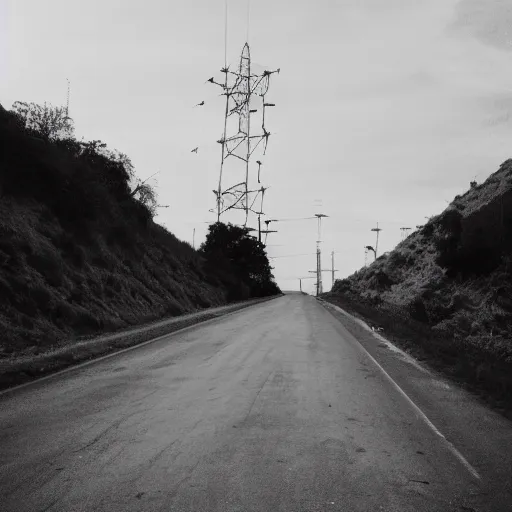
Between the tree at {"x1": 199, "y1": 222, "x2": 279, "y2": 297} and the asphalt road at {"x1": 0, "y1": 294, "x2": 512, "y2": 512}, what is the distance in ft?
149

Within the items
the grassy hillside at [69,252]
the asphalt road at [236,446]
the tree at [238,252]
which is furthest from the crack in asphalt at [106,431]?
the tree at [238,252]

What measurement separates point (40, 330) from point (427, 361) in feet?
34.8

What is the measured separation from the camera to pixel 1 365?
10148mm

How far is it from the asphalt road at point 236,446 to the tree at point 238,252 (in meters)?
45.3

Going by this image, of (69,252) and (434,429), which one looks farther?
(69,252)

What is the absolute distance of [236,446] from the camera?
5.76m

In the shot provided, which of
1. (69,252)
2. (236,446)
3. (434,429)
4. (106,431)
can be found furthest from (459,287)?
(106,431)

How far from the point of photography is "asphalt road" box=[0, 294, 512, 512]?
4.44 metres

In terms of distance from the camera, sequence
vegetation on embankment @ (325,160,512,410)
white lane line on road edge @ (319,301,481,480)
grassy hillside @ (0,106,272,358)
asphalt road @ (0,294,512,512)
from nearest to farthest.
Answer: asphalt road @ (0,294,512,512) → white lane line on road edge @ (319,301,481,480) → grassy hillside @ (0,106,272,358) → vegetation on embankment @ (325,160,512,410)

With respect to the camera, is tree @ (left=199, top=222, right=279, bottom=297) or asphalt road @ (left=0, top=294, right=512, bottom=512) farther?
tree @ (left=199, top=222, right=279, bottom=297)

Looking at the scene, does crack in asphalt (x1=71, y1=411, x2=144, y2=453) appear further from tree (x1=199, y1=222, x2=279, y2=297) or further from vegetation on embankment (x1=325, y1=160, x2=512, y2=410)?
tree (x1=199, y1=222, x2=279, y2=297)

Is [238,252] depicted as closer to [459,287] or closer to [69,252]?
[459,287]

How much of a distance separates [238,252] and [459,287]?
30443 millimetres

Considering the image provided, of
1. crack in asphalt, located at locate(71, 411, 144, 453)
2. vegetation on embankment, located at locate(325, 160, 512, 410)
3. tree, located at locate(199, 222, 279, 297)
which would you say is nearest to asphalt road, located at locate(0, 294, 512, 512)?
crack in asphalt, located at locate(71, 411, 144, 453)
